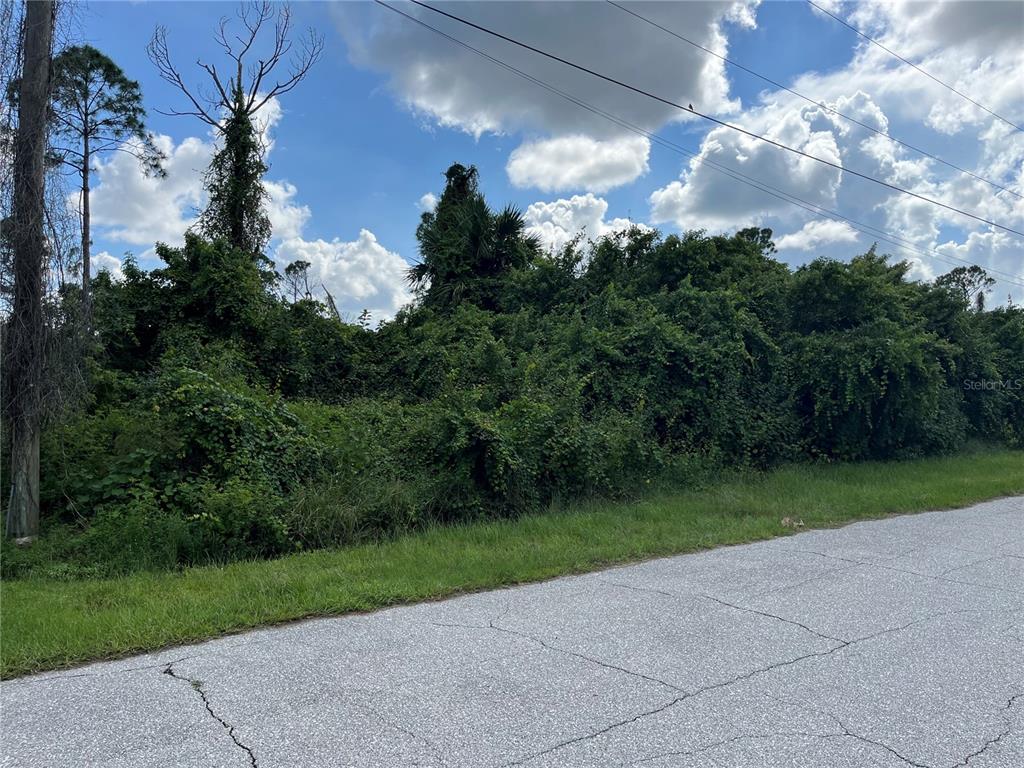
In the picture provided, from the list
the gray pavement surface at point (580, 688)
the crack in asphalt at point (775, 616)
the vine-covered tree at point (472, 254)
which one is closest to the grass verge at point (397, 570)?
the gray pavement surface at point (580, 688)

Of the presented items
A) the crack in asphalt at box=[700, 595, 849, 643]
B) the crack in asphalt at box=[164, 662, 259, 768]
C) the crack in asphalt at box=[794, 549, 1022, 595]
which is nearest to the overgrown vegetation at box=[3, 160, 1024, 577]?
the crack in asphalt at box=[164, 662, 259, 768]

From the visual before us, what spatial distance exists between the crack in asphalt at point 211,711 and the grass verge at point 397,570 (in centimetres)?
50

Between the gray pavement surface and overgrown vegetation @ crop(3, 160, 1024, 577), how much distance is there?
3418mm

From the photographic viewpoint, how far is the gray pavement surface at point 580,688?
10.7 feet

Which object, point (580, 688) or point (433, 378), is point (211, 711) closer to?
point (580, 688)

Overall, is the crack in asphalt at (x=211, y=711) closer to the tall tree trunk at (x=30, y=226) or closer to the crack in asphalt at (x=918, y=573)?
the tall tree trunk at (x=30, y=226)

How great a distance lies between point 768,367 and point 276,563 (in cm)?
1221

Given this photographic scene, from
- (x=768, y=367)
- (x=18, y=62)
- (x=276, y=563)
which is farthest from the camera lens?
(x=768, y=367)

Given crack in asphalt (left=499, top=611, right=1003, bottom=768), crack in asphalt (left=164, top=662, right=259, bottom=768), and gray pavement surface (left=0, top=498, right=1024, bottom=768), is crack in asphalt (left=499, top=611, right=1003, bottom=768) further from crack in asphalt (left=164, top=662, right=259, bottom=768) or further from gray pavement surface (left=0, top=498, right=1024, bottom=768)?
crack in asphalt (left=164, top=662, right=259, bottom=768)

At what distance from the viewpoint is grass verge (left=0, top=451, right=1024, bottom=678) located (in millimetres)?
4781

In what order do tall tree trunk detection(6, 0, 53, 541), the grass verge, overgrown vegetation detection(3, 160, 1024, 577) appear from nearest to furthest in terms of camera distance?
1. the grass verge
2. tall tree trunk detection(6, 0, 53, 541)
3. overgrown vegetation detection(3, 160, 1024, 577)

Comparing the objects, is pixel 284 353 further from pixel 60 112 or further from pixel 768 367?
pixel 768 367

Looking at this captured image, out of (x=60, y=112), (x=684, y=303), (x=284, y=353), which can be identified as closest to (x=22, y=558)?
(x=60, y=112)

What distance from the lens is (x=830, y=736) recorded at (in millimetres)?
3402
